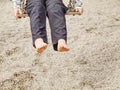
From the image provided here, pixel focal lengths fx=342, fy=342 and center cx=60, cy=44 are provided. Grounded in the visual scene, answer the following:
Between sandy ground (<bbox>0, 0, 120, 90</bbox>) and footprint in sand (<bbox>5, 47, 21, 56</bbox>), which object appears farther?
footprint in sand (<bbox>5, 47, 21, 56</bbox>)

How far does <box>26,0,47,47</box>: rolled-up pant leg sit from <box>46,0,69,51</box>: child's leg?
0.36 feet

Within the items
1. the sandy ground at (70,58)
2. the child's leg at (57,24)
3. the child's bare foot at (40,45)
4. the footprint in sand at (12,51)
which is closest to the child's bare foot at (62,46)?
the child's leg at (57,24)

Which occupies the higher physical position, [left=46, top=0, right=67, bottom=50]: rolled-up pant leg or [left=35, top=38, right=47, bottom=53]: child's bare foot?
[left=46, top=0, right=67, bottom=50]: rolled-up pant leg

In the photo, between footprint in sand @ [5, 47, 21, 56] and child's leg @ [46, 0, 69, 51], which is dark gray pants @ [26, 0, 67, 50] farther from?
footprint in sand @ [5, 47, 21, 56]

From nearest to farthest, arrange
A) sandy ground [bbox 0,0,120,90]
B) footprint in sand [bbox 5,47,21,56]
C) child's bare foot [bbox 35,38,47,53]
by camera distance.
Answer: child's bare foot [bbox 35,38,47,53]
sandy ground [bbox 0,0,120,90]
footprint in sand [bbox 5,47,21,56]

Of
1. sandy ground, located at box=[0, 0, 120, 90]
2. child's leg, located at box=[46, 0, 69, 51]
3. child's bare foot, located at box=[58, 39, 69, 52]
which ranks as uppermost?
child's leg, located at box=[46, 0, 69, 51]

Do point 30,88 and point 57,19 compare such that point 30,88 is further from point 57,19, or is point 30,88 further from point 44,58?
point 57,19

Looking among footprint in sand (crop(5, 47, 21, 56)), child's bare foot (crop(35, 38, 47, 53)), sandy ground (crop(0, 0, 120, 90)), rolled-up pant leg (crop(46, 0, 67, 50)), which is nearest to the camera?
child's bare foot (crop(35, 38, 47, 53))

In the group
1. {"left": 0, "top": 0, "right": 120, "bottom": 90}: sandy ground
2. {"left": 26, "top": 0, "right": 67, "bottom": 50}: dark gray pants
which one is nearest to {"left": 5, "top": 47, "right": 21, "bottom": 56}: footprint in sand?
{"left": 0, "top": 0, "right": 120, "bottom": 90}: sandy ground

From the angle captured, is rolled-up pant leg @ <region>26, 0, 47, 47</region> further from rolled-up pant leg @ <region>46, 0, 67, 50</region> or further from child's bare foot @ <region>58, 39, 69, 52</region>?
child's bare foot @ <region>58, 39, 69, 52</region>

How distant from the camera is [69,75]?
8.80 metres

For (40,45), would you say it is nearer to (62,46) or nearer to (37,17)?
(62,46)

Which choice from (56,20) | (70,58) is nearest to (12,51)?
(70,58)

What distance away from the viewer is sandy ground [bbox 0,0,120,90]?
28.0ft
